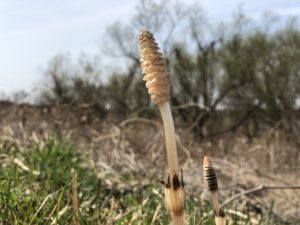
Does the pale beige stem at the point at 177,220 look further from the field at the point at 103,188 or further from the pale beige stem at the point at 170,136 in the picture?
the field at the point at 103,188

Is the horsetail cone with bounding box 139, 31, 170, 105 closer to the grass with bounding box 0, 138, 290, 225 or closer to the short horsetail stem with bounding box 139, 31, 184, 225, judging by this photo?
the short horsetail stem with bounding box 139, 31, 184, 225

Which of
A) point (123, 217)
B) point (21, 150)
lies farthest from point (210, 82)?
point (123, 217)

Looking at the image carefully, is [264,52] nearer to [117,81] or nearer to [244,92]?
[244,92]

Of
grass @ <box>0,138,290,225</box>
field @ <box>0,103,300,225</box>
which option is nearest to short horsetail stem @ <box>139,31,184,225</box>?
field @ <box>0,103,300,225</box>

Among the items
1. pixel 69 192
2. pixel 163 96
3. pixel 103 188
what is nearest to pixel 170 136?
pixel 163 96

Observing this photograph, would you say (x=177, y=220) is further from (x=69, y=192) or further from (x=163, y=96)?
(x=69, y=192)
